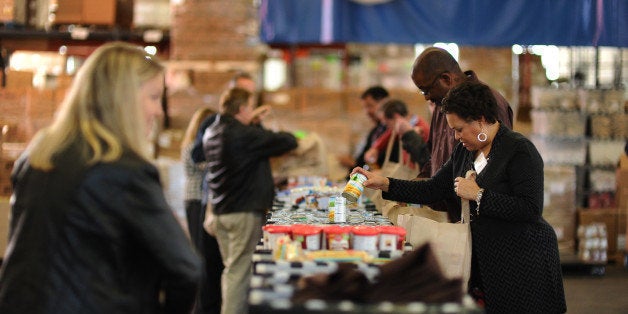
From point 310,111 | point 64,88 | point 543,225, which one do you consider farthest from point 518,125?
point 543,225

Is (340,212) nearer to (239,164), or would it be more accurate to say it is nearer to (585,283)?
(239,164)

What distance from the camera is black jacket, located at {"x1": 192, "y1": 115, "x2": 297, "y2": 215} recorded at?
674 centimetres

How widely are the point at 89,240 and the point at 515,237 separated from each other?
2.20 meters

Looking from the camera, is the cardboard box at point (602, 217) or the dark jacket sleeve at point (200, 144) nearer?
the dark jacket sleeve at point (200, 144)

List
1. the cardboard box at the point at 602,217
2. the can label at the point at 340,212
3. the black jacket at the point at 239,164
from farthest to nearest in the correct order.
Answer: the cardboard box at the point at 602,217, the black jacket at the point at 239,164, the can label at the point at 340,212

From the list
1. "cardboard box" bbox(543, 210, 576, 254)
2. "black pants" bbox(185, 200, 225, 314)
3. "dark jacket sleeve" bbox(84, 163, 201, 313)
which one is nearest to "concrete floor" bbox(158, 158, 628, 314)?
"cardboard box" bbox(543, 210, 576, 254)

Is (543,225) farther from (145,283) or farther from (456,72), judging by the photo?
(145,283)

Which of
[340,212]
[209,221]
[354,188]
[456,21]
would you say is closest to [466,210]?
[354,188]

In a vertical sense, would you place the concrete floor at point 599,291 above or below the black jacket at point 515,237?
below

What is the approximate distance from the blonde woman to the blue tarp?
5.42 m

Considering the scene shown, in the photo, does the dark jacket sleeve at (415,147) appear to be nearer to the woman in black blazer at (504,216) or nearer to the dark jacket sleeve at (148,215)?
the woman in black blazer at (504,216)

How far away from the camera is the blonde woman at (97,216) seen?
→ 8.91ft

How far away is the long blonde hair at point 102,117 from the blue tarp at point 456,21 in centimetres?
544

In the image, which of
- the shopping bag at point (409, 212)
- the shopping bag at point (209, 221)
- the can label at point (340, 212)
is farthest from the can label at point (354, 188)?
the shopping bag at point (209, 221)
